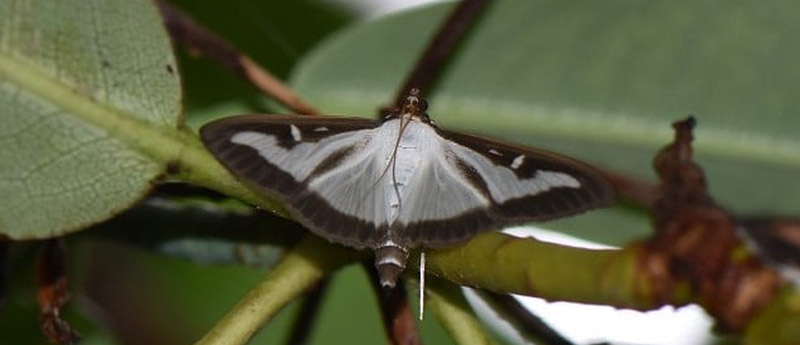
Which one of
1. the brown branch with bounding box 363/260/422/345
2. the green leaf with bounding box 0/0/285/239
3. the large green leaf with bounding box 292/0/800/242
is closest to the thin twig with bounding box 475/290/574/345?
the brown branch with bounding box 363/260/422/345

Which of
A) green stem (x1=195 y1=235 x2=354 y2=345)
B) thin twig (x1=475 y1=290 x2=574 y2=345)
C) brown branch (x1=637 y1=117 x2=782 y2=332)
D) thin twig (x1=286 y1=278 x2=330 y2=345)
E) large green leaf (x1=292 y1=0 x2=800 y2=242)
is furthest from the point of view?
large green leaf (x1=292 y1=0 x2=800 y2=242)

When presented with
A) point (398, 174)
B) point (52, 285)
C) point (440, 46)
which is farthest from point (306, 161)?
point (440, 46)

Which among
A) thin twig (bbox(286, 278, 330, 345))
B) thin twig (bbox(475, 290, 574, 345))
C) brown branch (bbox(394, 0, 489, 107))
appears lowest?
thin twig (bbox(286, 278, 330, 345))

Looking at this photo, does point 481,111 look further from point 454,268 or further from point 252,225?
point 454,268

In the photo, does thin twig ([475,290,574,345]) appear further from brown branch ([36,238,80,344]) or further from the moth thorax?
brown branch ([36,238,80,344])

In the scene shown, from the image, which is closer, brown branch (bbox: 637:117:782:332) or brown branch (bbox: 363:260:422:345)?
brown branch (bbox: 637:117:782:332)

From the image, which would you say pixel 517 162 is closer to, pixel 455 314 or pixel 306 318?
pixel 455 314

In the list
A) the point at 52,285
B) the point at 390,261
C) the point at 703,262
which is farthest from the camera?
the point at 52,285
